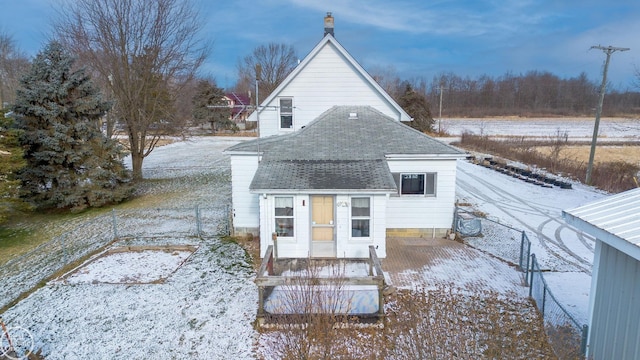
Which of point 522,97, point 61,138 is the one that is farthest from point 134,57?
point 522,97

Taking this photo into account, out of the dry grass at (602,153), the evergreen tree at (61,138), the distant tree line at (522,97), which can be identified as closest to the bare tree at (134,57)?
A: the evergreen tree at (61,138)

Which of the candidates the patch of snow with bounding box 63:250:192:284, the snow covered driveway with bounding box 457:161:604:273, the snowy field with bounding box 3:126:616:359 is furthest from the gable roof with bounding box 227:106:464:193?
the snow covered driveway with bounding box 457:161:604:273

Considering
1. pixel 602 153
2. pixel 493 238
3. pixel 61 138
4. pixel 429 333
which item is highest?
pixel 61 138

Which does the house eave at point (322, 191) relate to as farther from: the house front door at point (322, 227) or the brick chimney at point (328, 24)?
the brick chimney at point (328, 24)

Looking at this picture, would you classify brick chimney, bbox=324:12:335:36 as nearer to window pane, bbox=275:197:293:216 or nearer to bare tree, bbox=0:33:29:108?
window pane, bbox=275:197:293:216

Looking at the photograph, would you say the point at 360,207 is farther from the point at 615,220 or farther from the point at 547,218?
the point at 547,218

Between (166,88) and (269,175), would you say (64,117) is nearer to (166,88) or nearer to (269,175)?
(166,88)
